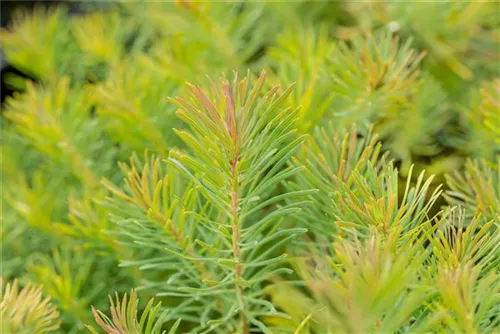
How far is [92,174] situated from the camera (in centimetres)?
45

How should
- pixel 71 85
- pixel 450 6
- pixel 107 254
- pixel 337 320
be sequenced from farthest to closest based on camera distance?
pixel 71 85, pixel 450 6, pixel 107 254, pixel 337 320

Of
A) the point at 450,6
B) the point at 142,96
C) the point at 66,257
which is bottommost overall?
the point at 66,257

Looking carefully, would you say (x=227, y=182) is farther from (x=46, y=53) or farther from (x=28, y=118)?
(x=46, y=53)

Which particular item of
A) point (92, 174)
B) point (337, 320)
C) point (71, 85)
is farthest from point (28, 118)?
point (337, 320)

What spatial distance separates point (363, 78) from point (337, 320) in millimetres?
197

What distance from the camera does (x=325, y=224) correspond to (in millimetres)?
342

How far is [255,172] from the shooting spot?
0.32m

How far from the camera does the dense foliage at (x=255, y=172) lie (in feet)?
0.91

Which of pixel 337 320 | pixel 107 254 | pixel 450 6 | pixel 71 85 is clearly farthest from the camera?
pixel 71 85

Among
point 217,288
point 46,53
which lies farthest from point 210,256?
point 46,53

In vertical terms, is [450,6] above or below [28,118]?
above

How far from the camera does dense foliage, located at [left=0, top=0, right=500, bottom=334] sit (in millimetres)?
276

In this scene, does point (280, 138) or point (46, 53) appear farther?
point (46, 53)

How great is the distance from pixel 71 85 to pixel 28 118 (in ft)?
0.56
